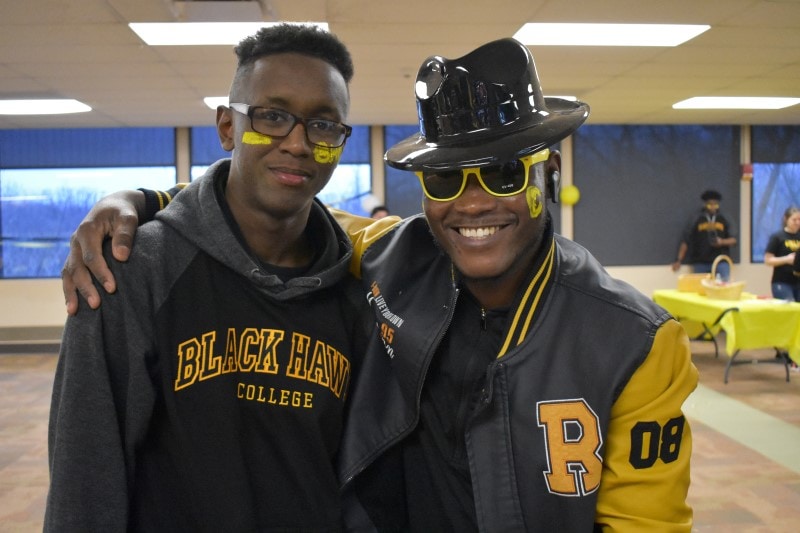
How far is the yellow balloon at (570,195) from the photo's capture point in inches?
361

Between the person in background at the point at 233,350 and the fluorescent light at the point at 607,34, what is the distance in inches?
138

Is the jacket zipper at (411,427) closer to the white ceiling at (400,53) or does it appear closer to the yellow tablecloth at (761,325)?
the white ceiling at (400,53)

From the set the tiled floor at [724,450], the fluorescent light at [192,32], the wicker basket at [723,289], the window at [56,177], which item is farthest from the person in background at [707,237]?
the window at [56,177]

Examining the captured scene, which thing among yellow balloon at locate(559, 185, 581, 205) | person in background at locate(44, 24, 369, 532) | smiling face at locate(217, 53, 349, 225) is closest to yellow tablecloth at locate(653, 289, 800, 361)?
yellow balloon at locate(559, 185, 581, 205)

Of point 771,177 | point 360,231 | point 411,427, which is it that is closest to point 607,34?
point 360,231

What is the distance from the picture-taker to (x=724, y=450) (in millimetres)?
4336

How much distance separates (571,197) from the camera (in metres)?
9.20

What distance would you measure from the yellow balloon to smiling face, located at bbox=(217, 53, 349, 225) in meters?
8.06

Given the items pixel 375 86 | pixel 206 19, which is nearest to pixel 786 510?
pixel 206 19

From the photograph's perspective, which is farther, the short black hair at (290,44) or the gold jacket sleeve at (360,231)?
the gold jacket sleeve at (360,231)

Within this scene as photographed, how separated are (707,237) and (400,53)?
560 cm

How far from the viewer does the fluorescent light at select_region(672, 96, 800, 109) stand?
24.2 feet

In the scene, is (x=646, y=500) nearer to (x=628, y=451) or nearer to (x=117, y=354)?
(x=628, y=451)

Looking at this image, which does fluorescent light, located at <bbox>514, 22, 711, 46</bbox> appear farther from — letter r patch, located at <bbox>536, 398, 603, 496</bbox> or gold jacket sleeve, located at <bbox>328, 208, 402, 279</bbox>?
letter r patch, located at <bbox>536, 398, 603, 496</bbox>
